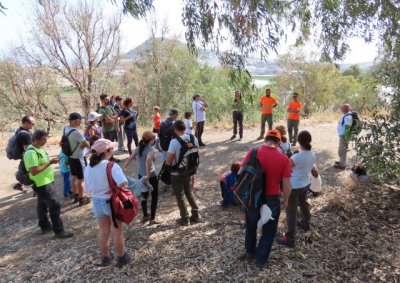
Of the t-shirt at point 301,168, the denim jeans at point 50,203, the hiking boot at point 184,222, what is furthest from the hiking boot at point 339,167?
the denim jeans at point 50,203

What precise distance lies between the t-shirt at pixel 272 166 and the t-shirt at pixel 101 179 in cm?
146

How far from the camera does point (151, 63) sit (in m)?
26.7

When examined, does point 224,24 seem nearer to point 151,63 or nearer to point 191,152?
point 191,152

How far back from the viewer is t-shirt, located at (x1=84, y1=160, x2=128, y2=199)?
3.88m

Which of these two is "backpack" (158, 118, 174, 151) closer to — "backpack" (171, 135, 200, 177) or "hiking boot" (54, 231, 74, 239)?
"backpack" (171, 135, 200, 177)

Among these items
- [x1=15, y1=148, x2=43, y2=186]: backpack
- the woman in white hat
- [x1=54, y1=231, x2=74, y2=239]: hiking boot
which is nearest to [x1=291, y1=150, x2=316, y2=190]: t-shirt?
the woman in white hat

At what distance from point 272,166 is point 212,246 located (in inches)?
61.5

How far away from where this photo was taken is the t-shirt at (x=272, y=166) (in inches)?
147

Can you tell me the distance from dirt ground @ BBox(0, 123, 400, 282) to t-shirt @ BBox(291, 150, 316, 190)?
2.75ft

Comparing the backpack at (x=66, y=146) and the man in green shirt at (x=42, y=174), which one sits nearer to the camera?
the man in green shirt at (x=42, y=174)

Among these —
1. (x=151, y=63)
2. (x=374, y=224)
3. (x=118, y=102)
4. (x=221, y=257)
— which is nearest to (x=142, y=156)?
(x=221, y=257)

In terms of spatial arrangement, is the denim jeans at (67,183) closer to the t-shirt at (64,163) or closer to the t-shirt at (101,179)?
the t-shirt at (64,163)

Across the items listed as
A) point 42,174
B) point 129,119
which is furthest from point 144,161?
point 129,119

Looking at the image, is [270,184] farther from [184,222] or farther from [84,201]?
[84,201]
